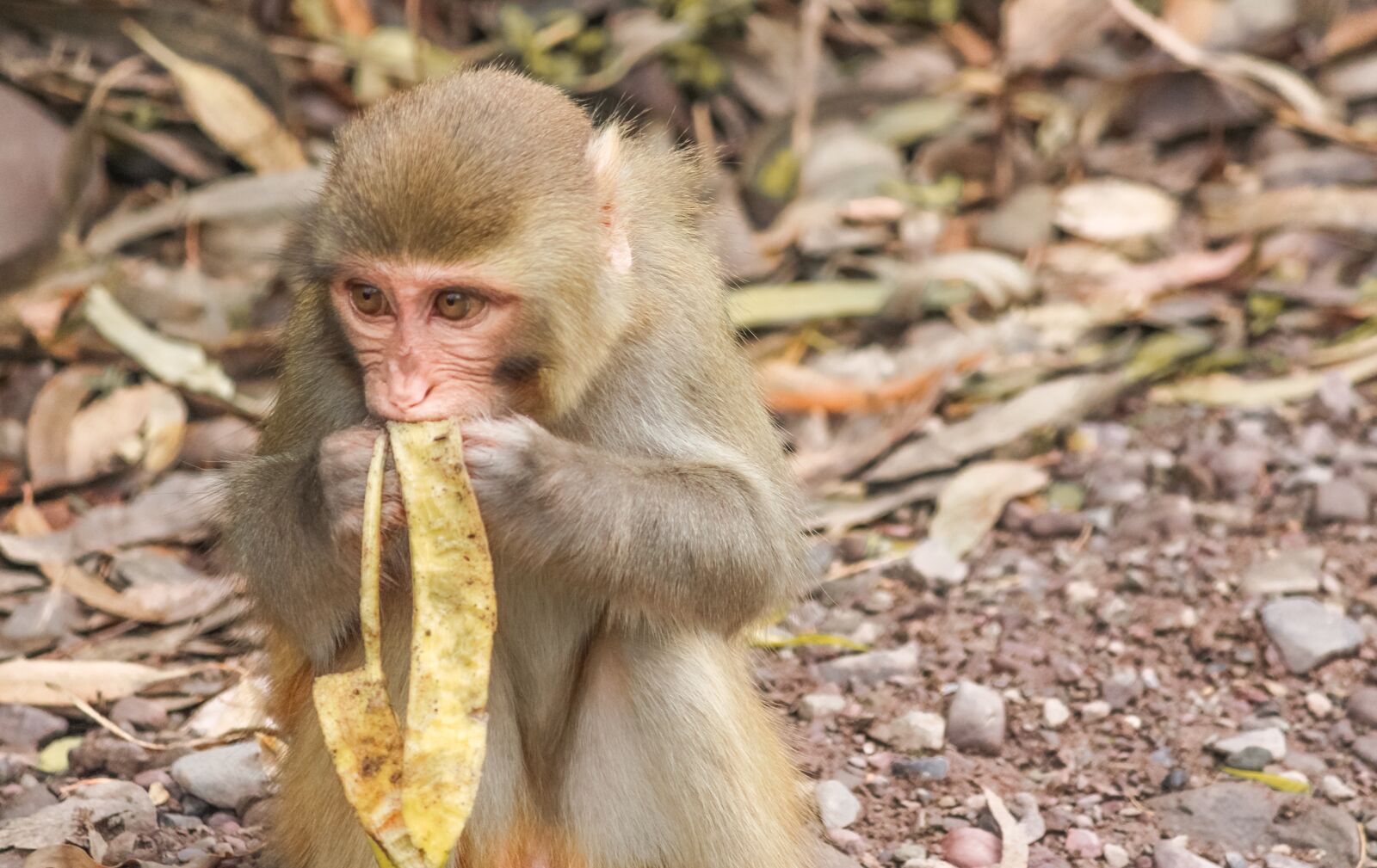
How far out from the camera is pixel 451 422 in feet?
11.4

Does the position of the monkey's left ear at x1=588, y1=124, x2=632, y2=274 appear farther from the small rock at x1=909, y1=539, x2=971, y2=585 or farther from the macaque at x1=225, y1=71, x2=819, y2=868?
the small rock at x1=909, y1=539, x2=971, y2=585

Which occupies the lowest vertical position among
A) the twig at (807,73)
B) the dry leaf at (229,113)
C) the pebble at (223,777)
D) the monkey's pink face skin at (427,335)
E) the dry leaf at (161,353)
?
the pebble at (223,777)

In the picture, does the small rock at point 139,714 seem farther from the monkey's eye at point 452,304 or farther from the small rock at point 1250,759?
the small rock at point 1250,759

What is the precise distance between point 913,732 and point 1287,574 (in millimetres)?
1529

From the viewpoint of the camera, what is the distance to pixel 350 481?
3.53 m

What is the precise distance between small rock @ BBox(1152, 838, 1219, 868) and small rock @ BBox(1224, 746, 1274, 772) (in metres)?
0.44

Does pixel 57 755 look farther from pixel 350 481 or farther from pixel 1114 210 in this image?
pixel 1114 210

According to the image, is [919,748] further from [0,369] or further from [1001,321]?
[0,369]

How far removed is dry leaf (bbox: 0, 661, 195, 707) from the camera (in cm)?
494

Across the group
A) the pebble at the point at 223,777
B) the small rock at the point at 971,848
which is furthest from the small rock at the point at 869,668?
the pebble at the point at 223,777

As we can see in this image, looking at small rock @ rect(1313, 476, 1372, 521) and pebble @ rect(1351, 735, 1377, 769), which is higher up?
small rock @ rect(1313, 476, 1372, 521)

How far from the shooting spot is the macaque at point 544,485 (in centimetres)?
352

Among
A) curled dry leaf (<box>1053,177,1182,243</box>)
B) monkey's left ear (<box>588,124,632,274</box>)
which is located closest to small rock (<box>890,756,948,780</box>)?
monkey's left ear (<box>588,124,632,274</box>)

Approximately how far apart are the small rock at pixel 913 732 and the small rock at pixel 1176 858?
724 millimetres
